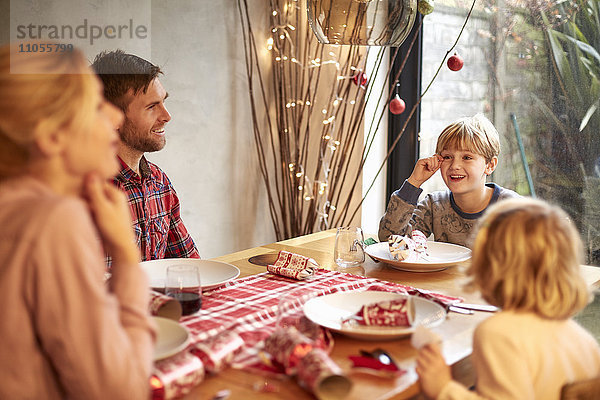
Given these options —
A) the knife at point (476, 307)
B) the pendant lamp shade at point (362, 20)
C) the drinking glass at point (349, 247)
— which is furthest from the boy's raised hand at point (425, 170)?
the knife at point (476, 307)

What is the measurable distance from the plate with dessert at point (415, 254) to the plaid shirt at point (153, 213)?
2.46 feet

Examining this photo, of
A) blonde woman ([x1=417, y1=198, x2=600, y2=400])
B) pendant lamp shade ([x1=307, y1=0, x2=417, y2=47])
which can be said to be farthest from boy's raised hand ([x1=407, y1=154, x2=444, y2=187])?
blonde woman ([x1=417, y1=198, x2=600, y2=400])

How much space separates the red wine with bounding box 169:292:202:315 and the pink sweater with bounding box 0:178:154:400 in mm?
539

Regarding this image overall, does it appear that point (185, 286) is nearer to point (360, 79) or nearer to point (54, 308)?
point (54, 308)

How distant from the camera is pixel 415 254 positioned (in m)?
2.00

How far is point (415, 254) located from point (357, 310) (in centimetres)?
54

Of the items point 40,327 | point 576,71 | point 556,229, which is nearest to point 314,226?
point 576,71

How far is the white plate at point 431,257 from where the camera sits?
1949 mm

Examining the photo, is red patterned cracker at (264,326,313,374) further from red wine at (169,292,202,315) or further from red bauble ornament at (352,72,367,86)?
red bauble ornament at (352,72,367,86)

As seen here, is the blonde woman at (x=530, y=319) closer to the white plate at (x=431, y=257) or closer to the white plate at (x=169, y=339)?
the white plate at (x=169, y=339)

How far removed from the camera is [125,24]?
303 cm

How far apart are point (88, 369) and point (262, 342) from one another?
1.64 feet

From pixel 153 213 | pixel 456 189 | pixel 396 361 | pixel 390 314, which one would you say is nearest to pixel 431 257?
pixel 456 189

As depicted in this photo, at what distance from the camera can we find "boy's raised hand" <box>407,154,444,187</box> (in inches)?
95.8
